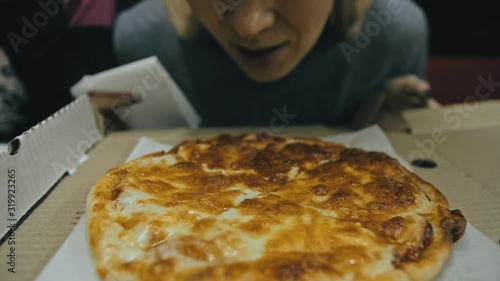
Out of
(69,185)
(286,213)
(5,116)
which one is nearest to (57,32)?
(5,116)

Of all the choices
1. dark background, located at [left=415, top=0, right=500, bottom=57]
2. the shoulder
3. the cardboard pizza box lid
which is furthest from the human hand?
dark background, located at [left=415, top=0, right=500, bottom=57]

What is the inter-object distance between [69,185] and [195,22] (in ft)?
2.70

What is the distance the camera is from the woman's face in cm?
114

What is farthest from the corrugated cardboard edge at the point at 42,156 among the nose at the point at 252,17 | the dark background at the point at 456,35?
the dark background at the point at 456,35

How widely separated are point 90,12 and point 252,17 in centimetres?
105

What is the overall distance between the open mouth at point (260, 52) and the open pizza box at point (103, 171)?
0.39 meters

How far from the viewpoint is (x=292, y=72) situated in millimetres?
1928

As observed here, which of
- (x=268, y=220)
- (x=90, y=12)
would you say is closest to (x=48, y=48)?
(x=90, y=12)

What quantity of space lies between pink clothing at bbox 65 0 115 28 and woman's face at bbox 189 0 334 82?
802mm

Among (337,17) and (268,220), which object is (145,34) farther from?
(268,220)

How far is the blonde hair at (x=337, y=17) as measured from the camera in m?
1.66

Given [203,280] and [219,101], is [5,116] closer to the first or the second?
[219,101]

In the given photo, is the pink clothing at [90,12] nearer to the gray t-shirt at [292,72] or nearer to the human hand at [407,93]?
the gray t-shirt at [292,72]

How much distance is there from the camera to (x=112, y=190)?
3.41 ft
